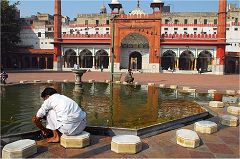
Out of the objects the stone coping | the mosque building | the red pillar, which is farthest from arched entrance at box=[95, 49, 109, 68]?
the stone coping

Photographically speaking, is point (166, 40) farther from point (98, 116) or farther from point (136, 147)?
point (136, 147)

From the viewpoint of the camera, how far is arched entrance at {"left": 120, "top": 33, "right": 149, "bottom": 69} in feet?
129

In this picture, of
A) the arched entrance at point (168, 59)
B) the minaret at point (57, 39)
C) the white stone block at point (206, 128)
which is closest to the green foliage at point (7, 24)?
the minaret at point (57, 39)

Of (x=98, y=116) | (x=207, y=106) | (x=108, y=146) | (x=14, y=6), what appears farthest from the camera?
(x=14, y=6)

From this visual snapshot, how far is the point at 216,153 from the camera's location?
195 inches

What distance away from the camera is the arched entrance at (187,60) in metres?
39.7

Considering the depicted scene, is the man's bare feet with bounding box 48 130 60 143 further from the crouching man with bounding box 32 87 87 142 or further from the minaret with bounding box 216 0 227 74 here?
the minaret with bounding box 216 0 227 74

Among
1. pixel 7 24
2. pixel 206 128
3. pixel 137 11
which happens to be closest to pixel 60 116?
pixel 206 128

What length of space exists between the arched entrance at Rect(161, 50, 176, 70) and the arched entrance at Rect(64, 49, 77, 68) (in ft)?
45.9

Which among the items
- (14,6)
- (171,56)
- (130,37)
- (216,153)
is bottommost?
(216,153)

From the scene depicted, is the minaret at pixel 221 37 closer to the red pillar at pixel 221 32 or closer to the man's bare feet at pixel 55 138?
the red pillar at pixel 221 32

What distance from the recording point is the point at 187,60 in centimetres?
4250

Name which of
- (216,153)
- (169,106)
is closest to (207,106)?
(169,106)

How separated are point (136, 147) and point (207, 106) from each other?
18.4 feet
